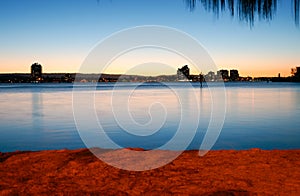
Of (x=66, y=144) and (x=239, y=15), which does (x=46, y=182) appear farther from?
(x=66, y=144)

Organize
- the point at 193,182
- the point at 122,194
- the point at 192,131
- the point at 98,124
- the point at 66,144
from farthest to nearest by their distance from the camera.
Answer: the point at 98,124, the point at 192,131, the point at 66,144, the point at 193,182, the point at 122,194

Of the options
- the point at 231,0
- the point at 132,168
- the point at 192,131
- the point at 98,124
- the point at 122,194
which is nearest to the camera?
the point at 231,0

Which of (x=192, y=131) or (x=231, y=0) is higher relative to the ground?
(x=231, y=0)

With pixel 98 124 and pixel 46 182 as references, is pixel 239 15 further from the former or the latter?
pixel 98 124

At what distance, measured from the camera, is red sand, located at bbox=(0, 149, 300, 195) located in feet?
12.5

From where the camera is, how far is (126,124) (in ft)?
47.5

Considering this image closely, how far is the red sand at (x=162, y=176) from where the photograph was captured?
3797 millimetres

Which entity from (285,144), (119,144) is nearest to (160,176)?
(119,144)

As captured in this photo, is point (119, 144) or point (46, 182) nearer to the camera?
point (46, 182)

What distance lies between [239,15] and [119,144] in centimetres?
743

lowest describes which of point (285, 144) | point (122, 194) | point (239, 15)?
point (285, 144)

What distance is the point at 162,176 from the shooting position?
14.2 ft

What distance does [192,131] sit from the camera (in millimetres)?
12297

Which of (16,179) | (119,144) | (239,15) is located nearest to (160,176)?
(16,179)
